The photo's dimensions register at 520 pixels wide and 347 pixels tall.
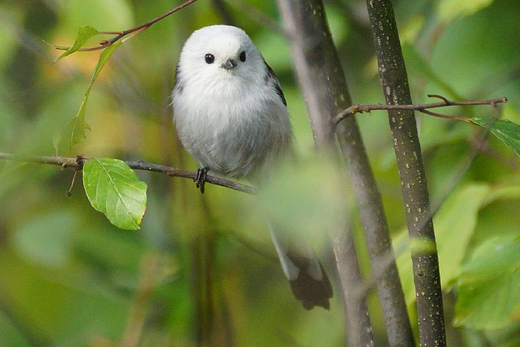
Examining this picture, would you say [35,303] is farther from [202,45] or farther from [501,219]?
[501,219]

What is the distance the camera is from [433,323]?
109cm

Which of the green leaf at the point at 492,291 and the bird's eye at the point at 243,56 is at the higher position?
the bird's eye at the point at 243,56

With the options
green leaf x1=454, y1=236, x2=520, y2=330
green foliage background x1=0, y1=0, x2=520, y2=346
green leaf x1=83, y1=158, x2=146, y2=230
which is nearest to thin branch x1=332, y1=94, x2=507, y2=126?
green leaf x1=83, y1=158, x2=146, y2=230

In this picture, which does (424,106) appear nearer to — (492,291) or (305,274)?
(492,291)

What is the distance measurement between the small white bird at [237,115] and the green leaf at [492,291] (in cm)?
61

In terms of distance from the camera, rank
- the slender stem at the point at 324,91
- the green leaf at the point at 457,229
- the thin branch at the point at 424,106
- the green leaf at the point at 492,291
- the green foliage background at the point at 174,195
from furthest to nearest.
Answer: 1. the green foliage background at the point at 174,195
2. the green leaf at the point at 457,229
3. the green leaf at the point at 492,291
4. the slender stem at the point at 324,91
5. the thin branch at the point at 424,106

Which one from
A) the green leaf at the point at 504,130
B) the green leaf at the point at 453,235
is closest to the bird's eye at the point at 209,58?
the green leaf at the point at 453,235

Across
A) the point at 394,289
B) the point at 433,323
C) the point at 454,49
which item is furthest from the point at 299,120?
the point at 433,323

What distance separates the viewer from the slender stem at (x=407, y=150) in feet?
3.42

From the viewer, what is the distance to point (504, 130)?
0.92 meters

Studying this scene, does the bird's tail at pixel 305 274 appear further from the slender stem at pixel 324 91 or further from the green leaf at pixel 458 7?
the green leaf at pixel 458 7

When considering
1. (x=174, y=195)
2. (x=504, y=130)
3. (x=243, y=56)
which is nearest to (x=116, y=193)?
(x=504, y=130)

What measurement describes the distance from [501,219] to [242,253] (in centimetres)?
105

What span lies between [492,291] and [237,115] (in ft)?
2.91
